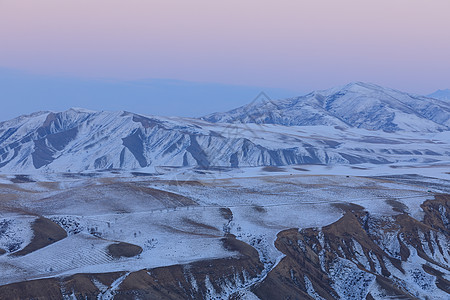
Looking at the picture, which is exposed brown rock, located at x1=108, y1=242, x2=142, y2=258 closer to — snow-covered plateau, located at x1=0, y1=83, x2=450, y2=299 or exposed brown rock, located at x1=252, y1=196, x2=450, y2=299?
snow-covered plateau, located at x1=0, y1=83, x2=450, y2=299

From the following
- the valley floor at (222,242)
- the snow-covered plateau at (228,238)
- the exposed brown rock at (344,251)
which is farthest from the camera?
the exposed brown rock at (344,251)

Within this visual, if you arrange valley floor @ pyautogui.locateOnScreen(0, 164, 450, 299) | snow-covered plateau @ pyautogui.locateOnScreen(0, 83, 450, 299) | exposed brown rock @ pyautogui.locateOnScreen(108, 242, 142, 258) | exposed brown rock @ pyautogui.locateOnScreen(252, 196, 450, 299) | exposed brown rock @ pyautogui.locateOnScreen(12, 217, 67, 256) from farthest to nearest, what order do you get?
exposed brown rock @ pyautogui.locateOnScreen(12, 217, 67, 256), exposed brown rock @ pyautogui.locateOnScreen(108, 242, 142, 258), exposed brown rock @ pyautogui.locateOnScreen(252, 196, 450, 299), snow-covered plateau @ pyautogui.locateOnScreen(0, 83, 450, 299), valley floor @ pyautogui.locateOnScreen(0, 164, 450, 299)

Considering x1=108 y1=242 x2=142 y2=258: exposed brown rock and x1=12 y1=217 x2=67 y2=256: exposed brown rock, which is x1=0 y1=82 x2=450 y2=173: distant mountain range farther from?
x1=108 y1=242 x2=142 y2=258: exposed brown rock

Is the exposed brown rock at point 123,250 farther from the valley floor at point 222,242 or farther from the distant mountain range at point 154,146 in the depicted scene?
the distant mountain range at point 154,146

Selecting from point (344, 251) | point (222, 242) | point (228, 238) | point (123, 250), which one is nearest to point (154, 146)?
point (228, 238)

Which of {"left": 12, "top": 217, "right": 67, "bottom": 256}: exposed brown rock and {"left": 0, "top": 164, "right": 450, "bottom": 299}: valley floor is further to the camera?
{"left": 12, "top": 217, "right": 67, "bottom": 256}: exposed brown rock

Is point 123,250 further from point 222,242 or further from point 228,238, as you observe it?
point 228,238

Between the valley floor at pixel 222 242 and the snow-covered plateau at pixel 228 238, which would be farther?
the snow-covered plateau at pixel 228 238

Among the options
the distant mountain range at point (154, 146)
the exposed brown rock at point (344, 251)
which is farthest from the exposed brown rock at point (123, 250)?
the distant mountain range at point (154, 146)

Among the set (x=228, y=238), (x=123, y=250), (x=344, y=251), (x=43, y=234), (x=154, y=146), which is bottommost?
(x=154, y=146)

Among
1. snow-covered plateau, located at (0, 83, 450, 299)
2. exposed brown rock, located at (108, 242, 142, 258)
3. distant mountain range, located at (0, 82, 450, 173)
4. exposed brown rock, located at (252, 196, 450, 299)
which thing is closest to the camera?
snow-covered plateau, located at (0, 83, 450, 299)

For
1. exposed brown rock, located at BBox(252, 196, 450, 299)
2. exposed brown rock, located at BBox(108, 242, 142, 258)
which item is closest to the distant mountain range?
exposed brown rock, located at BBox(252, 196, 450, 299)

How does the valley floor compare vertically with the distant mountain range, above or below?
above

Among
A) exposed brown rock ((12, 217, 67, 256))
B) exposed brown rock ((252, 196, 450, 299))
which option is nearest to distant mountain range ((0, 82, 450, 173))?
exposed brown rock ((252, 196, 450, 299))
